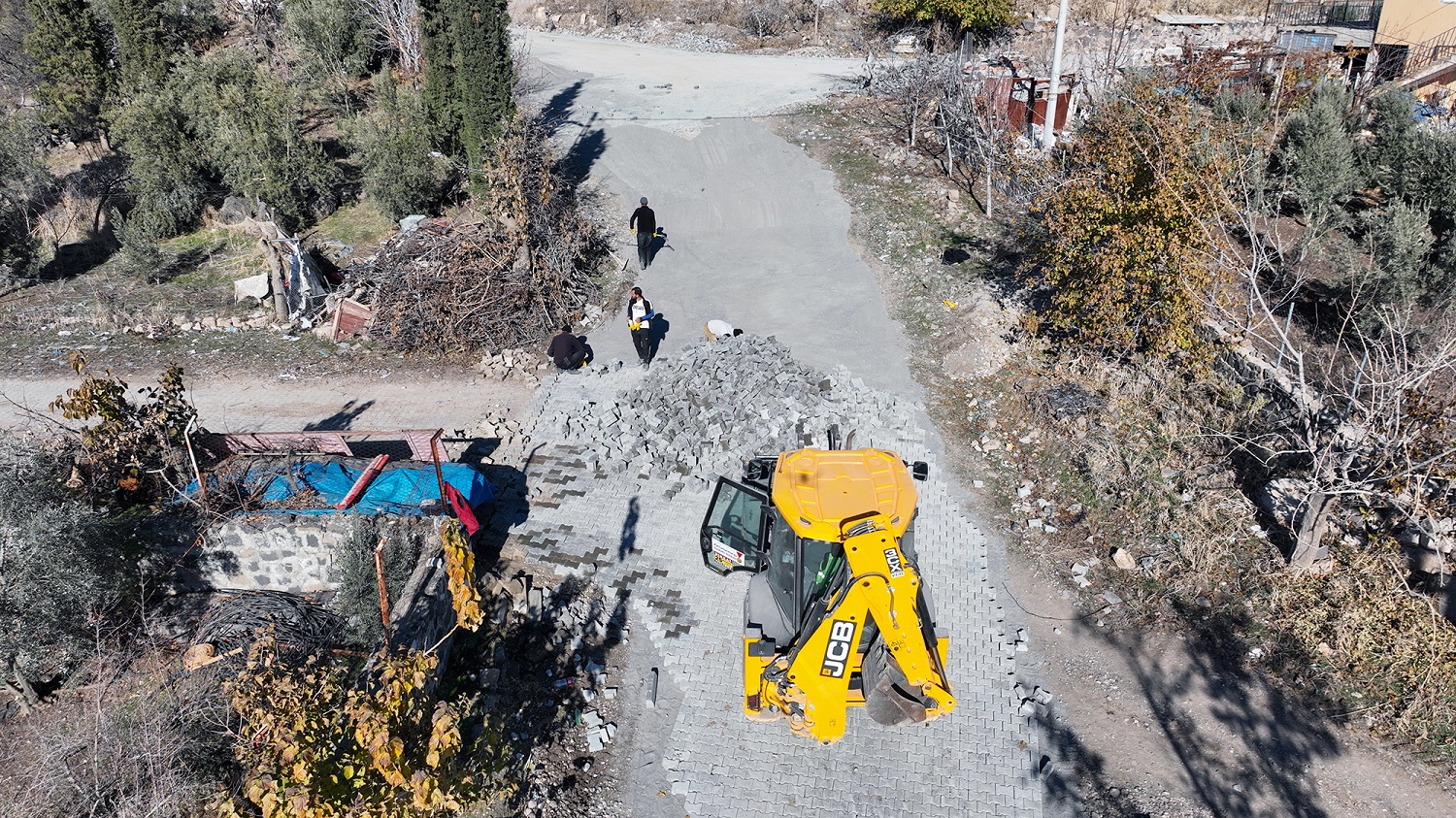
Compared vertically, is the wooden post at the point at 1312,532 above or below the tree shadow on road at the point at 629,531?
above

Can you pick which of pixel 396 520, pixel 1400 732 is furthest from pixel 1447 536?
pixel 396 520

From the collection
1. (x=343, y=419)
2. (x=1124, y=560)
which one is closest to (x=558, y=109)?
(x=343, y=419)

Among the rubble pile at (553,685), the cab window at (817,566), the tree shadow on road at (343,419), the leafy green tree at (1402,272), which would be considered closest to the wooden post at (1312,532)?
the cab window at (817,566)

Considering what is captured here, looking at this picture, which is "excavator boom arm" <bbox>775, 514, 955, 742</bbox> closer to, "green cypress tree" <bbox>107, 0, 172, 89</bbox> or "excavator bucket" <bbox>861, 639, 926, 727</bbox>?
"excavator bucket" <bbox>861, 639, 926, 727</bbox>

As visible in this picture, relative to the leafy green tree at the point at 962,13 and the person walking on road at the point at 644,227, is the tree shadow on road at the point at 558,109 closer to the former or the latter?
the person walking on road at the point at 644,227

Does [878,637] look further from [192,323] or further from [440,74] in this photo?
[440,74]
